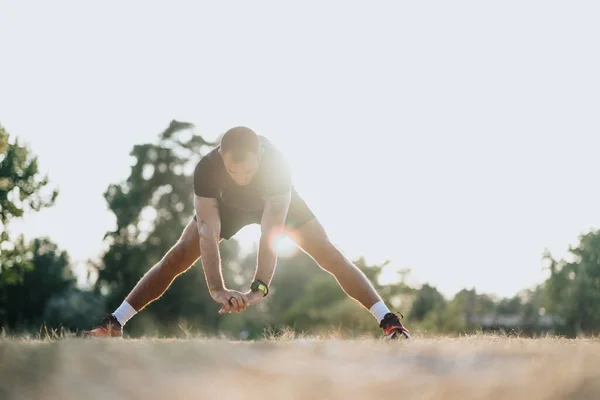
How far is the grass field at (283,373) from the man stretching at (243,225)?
1.94m

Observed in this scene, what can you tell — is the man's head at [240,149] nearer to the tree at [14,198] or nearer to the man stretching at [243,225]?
the man stretching at [243,225]

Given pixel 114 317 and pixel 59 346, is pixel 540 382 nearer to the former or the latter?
pixel 59 346

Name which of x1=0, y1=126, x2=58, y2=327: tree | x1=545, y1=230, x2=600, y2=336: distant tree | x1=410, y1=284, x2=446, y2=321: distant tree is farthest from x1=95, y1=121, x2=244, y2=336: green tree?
x1=410, y1=284, x2=446, y2=321: distant tree

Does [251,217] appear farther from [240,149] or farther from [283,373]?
[283,373]

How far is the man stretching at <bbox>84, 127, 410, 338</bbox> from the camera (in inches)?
227

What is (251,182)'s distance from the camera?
6.34 m

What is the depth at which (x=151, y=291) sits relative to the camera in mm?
7234

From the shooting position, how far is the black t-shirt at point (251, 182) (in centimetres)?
632

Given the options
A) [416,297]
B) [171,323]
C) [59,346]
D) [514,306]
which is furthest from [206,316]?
[514,306]

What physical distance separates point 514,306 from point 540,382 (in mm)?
142043

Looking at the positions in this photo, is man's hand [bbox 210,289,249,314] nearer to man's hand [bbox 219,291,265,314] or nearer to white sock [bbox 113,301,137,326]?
man's hand [bbox 219,291,265,314]

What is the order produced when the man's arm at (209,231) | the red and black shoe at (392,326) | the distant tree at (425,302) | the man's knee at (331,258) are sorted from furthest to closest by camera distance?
the distant tree at (425,302), the man's knee at (331,258), the red and black shoe at (392,326), the man's arm at (209,231)

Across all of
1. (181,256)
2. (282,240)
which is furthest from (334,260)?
(181,256)

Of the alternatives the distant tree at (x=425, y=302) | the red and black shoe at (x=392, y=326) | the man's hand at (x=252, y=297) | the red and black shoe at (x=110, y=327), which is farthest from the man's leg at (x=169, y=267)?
the distant tree at (x=425, y=302)
